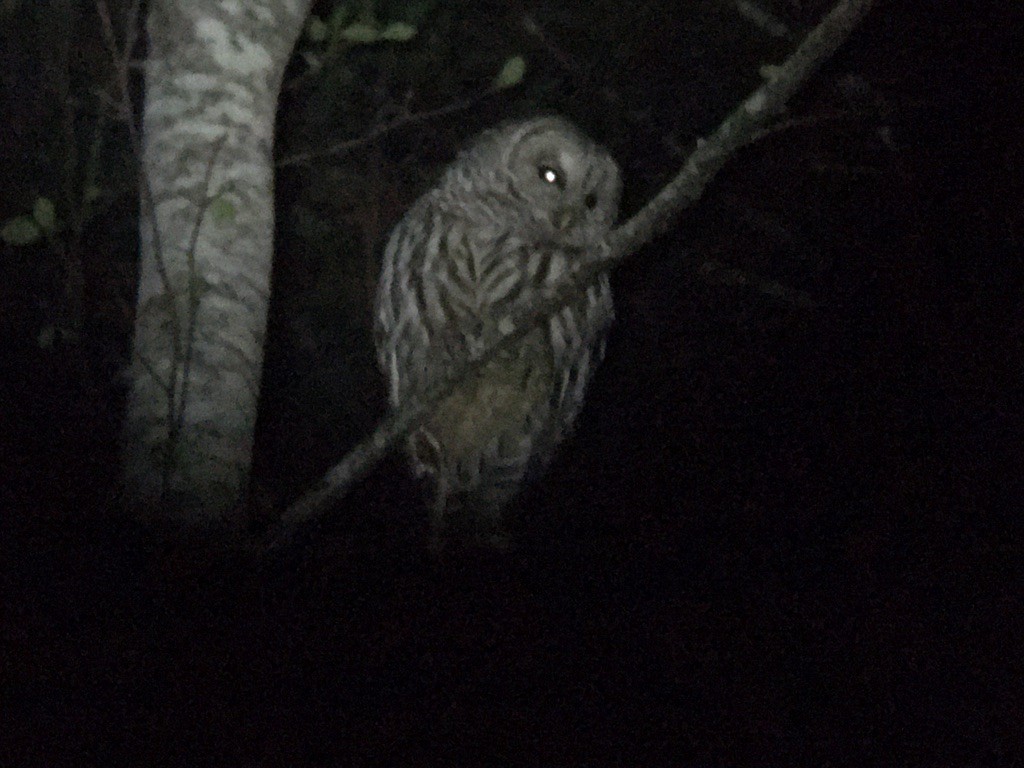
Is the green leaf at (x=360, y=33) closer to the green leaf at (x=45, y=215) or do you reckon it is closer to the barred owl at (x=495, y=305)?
the green leaf at (x=45, y=215)

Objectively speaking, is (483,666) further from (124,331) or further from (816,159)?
(816,159)

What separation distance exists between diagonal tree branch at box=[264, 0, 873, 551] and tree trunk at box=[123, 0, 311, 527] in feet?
0.45

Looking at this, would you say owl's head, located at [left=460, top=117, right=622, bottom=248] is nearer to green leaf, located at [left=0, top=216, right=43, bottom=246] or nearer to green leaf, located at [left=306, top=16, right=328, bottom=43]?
green leaf, located at [left=306, top=16, right=328, bottom=43]

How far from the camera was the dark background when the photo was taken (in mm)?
2184

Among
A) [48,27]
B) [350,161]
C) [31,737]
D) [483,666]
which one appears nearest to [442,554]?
[483,666]

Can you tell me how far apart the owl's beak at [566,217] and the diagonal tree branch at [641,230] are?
4.48ft

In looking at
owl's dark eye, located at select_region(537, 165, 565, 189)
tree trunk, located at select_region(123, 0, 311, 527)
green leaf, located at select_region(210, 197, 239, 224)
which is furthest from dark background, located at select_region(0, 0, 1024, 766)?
owl's dark eye, located at select_region(537, 165, 565, 189)

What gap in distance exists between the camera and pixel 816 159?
4.27m

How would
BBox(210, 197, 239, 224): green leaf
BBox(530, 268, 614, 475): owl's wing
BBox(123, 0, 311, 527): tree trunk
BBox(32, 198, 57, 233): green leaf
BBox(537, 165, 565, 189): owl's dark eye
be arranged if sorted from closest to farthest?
BBox(123, 0, 311, 527): tree trunk, BBox(210, 197, 239, 224): green leaf, BBox(32, 198, 57, 233): green leaf, BBox(530, 268, 614, 475): owl's wing, BBox(537, 165, 565, 189): owl's dark eye

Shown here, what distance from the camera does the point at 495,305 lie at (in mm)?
3457

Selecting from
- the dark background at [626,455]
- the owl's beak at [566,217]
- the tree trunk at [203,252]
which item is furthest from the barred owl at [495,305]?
the tree trunk at [203,252]

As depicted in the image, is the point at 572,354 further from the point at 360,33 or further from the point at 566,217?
the point at 360,33

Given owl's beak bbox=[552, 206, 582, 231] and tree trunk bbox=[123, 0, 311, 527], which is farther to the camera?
owl's beak bbox=[552, 206, 582, 231]

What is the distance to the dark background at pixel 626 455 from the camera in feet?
7.16
